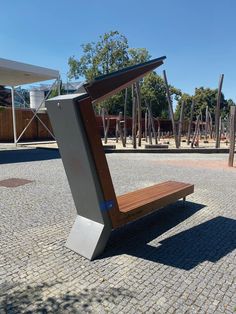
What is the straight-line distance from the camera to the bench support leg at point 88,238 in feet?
12.7

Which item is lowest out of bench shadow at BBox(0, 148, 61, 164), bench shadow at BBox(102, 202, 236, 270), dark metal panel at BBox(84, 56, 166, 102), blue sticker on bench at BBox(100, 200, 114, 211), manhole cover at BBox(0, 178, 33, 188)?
bench shadow at BBox(0, 148, 61, 164)

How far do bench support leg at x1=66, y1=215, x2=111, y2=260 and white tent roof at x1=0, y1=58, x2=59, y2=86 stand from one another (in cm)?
1376

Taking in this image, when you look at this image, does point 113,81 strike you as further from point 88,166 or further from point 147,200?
point 147,200

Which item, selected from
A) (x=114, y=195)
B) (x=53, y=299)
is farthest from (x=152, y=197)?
(x=53, y=299)

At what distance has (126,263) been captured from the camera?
3723 millimetres

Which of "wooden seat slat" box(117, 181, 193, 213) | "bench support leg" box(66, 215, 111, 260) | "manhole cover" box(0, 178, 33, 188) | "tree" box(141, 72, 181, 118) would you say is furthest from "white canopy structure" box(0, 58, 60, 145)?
"tree" box(141, 72, 181, 118)

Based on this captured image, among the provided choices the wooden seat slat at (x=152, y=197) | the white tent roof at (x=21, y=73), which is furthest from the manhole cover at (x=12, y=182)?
the white tent roof at (x=21, y=73)

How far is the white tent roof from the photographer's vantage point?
1638 centimetres

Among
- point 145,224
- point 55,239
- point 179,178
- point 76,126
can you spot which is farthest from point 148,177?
point 76,126

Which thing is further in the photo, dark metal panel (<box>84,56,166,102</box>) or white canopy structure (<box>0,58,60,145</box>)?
white canopy structure (<box>0,58,60,145</box>)

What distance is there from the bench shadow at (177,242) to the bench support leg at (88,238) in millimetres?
190

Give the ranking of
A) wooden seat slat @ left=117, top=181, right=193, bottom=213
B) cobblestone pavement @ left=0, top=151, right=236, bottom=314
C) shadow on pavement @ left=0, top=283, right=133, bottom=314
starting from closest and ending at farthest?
shadow on pavement @ left=0, top=283, right=133, bottom=314, cobblestone pavement @ left=0, top=151, right=236, bottom=314, wooden seat slat @ left=117, top=181, right=193, bottom=213

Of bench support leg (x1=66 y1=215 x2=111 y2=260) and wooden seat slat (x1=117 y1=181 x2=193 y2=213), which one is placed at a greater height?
wooden seat slat (x1=117 y1=181 x2=193 y2=213)

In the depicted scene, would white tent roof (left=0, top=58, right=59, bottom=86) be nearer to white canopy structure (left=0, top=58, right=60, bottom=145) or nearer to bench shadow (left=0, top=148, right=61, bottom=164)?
white canopy structure (left=0, top=58, right=60, bottom=145)
